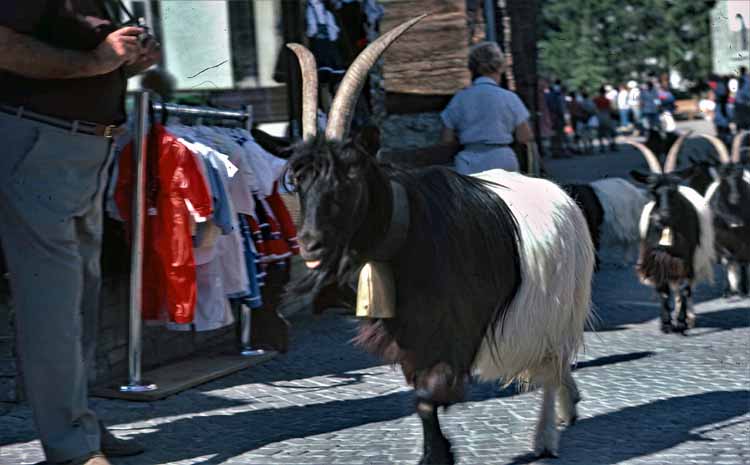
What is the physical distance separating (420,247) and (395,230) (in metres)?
0.16

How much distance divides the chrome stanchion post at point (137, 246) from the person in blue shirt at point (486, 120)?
7.83 feet

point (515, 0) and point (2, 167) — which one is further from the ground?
point (515, 0)

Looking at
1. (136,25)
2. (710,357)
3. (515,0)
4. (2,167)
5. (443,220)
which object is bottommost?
(710,357)

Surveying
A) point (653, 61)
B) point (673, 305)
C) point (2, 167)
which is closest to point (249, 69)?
point (673, 305)

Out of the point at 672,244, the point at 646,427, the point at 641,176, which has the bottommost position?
the point at 646,427

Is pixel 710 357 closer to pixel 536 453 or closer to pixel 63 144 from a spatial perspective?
pixel 536 453

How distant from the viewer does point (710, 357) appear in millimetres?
7949

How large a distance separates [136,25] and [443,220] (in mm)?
1668

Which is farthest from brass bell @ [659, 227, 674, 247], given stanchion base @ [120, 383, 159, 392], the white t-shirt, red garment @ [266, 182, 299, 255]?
the white t-shirt

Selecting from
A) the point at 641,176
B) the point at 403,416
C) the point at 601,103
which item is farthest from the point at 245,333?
the point at 601,103

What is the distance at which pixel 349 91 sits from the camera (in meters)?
4.65

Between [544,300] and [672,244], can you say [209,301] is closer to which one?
[544,300]

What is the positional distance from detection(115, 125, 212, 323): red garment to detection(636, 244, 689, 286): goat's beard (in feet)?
13.4

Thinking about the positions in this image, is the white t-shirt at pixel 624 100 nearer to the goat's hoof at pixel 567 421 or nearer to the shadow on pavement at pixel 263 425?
the shadow on pavement at pixel 263 425
